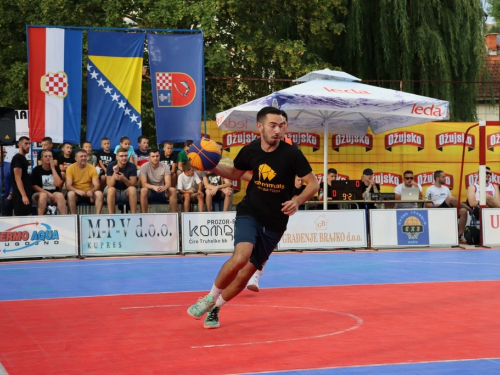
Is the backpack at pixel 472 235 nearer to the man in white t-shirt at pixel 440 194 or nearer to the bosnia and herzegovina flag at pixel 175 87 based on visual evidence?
the man in white t-shirt at pixel 440 194

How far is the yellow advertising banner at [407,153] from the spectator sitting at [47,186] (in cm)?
596

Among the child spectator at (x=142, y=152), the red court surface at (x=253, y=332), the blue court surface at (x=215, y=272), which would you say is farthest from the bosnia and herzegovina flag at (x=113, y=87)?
the red court surface at (x=253, y=332)

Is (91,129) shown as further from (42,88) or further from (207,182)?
(207,182)

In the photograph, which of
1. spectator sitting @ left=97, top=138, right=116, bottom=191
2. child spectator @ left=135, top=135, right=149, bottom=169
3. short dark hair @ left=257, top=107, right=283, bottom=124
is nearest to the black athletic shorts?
short dark hair @ left=257, top=107, right=283, bottom=124

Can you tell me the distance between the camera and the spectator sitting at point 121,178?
59.7 ft

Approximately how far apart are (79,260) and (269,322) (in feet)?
29.2

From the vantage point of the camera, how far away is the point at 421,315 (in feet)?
31.9

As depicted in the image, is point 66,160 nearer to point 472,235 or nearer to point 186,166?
point 186,166

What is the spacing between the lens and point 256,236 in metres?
8.73

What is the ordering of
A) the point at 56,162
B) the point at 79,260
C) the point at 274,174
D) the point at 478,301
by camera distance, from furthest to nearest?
the point at 56,162
the point at 79,260
the point at 478,301
the point at 274,174

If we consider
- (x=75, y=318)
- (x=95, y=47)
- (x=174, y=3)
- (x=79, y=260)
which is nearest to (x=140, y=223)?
(x=79, y=260)

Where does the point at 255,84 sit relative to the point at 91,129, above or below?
above

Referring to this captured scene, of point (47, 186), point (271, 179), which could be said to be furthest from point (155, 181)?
point (271, 179)

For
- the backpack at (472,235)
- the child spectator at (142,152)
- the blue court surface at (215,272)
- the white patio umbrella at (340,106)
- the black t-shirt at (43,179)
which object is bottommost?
the blue court surface at (215,272)
